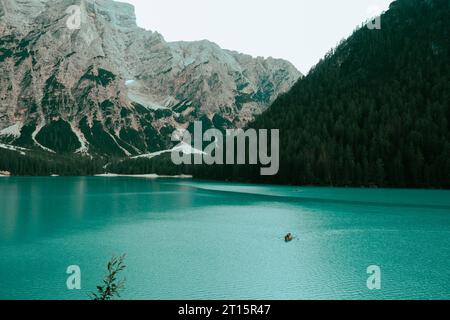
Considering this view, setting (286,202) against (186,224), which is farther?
(286,202)

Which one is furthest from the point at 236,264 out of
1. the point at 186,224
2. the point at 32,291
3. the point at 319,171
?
the point at 319,171

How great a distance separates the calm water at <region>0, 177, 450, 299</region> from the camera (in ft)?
123

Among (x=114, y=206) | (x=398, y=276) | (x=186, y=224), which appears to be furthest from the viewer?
(x=114, y=206)

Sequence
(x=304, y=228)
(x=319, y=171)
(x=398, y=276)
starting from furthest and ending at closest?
(x=319, y=171), (x=304, y=228), (x=398, y=276)

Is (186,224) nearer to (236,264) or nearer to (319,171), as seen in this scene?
(236,264)

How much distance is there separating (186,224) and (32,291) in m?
45.5

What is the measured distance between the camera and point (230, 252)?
53969 mm

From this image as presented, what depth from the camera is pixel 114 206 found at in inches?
4466

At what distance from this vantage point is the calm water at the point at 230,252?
37.5 meters
